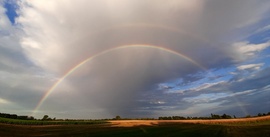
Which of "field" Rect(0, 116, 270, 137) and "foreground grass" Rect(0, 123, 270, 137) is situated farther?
"field" Rect(0, 116, 270, 137)

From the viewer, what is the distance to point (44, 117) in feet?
570

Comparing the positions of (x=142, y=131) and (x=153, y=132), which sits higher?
(x=142, y=131)

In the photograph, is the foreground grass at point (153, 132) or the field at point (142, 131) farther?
the field at point (142, 131)

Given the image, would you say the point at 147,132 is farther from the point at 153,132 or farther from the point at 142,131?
the point at 142,131

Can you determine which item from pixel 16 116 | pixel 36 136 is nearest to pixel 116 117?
pixel 16 116

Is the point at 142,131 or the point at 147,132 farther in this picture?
the point at 142,131

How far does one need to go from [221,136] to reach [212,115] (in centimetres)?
14847

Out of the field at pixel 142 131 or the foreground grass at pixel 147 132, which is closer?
the foreground grass at pixel 147 132

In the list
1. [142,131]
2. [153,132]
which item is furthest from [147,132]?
[142,131]

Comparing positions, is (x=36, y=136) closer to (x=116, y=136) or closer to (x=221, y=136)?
(x=116, y=136)

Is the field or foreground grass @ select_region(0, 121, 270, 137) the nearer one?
foreground grass @ select_region(0, 121, 270, 137)

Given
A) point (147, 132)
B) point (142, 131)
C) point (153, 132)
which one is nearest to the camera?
point (153, 132)

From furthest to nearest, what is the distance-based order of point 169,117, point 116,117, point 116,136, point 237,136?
point 116,117 → point 169,117 → point 116,136 → point 237,136

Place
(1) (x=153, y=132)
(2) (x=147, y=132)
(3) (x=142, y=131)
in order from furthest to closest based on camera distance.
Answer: (3) (x=142, y=131) < (2) (x=147, y=132) < (1) (x=153, y=132)
